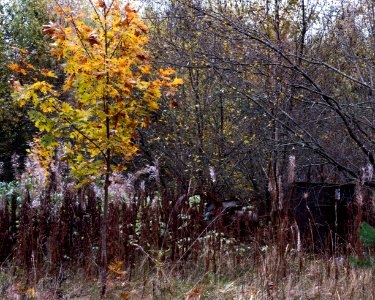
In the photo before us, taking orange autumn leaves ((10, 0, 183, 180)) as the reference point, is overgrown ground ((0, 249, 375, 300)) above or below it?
below

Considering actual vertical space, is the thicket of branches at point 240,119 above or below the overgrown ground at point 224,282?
above

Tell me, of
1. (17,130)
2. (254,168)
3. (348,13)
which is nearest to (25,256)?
(254,168)

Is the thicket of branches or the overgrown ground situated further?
the thicket of branches

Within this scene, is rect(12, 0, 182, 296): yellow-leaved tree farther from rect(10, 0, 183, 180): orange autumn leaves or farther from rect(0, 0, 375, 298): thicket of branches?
rect(0, 0, 375, 298): thicket of branches

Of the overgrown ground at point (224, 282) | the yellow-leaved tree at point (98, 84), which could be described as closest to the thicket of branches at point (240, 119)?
the overgrown ground at point (224, 282)

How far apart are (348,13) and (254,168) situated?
8.32 ft

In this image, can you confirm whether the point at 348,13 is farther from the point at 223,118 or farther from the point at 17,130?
the point at 17,130

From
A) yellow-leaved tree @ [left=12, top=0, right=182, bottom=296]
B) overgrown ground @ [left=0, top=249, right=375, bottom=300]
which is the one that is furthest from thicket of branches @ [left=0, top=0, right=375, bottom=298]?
yellow-leaved tree @ [left=12, top=0, right=182, bottom=296]

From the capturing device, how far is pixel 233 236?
614 centimetres

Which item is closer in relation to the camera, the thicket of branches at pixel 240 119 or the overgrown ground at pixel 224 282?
A: the overgrown ground at pixel 224 282

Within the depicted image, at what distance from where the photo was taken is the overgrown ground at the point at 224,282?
4309mm

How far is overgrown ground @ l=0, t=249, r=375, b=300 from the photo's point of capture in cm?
431

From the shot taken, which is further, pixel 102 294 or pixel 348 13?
pixel 348 13

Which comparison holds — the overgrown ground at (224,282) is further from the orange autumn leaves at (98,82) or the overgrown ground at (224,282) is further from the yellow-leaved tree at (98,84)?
the orange autumn leaves at (98,82)
